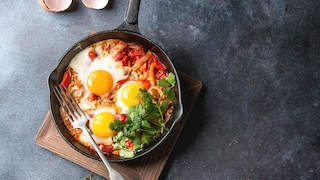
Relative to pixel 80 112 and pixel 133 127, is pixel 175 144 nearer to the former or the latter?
pixel 133 127

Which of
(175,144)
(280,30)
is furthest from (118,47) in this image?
Answer: (280,30)

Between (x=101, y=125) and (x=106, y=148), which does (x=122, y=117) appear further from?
(x=106, y=148)

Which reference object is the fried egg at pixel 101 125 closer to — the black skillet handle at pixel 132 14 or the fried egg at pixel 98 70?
the fried egg at pixel 98 70

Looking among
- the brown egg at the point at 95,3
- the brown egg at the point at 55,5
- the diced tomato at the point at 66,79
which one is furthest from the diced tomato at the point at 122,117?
the brown egg at the point at 55,5

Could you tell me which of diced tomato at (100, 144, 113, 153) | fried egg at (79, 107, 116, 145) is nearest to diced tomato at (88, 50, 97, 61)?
fried egg at (79, 107, 116, 145)

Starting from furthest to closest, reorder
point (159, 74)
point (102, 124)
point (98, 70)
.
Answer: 1. point (159, 74)
2. point (98, 70)
3. point (102, 124)

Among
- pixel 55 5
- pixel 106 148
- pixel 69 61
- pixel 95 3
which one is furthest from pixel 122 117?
pixel 55 5
